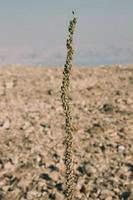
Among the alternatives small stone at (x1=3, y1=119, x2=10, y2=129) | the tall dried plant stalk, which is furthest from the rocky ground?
the tall dried plant stalk

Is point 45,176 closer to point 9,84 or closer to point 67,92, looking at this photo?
point 9,84

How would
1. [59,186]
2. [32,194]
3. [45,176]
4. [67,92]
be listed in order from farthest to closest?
[45,176]
[59,186]
[32,194]
[67,92]

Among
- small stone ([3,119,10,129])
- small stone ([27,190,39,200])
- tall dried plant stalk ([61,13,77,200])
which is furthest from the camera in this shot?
small stone ([3,119,10,129])

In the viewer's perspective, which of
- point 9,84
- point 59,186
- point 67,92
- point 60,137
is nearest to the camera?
point 67,92

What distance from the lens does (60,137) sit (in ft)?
79.9

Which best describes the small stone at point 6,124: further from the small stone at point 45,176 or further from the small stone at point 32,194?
the small stone at point 32,194

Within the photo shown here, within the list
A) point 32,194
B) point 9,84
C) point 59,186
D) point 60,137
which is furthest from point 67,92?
point 9,84

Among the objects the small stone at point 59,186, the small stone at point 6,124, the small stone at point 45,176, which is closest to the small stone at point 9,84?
the small stone at point 6,124

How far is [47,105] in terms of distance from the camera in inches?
1156

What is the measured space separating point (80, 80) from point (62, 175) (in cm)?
1504

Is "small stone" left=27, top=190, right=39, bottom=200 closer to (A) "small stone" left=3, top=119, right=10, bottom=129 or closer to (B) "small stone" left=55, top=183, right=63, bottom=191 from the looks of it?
(B) "small stone" left=55, top=183, right=63, bottom=191

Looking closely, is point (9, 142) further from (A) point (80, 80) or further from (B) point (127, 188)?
(A) point (80, 80)

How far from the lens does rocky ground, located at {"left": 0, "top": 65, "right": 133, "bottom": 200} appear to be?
1974cm

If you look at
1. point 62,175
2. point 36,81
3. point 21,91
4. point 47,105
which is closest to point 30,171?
point 62,175
